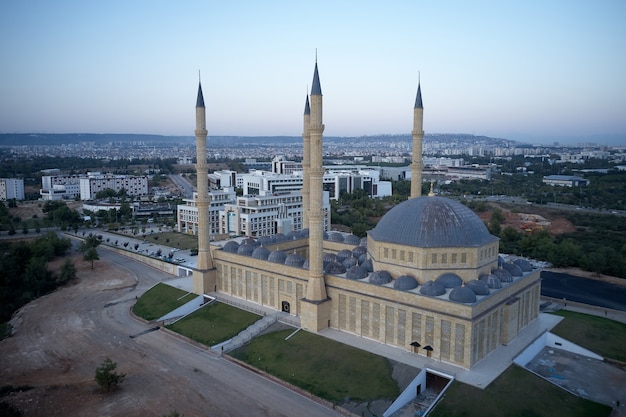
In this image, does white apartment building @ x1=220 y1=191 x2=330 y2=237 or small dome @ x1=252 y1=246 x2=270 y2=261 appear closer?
small dome @ x1=252 y1=246 x2=270 y2=261

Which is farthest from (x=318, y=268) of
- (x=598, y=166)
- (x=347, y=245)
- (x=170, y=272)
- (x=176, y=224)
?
(x=598, y=166)

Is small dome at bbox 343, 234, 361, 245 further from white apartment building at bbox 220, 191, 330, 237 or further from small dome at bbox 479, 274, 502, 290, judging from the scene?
white apartment building at bbox 220, 191, 330, 237

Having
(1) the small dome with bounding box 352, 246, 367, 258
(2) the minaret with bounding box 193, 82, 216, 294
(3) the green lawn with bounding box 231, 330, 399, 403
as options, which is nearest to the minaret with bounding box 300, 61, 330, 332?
(3) the green lawn with bounding box 231, 330, 399, 403

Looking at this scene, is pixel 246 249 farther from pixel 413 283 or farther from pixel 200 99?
pixel 413 283

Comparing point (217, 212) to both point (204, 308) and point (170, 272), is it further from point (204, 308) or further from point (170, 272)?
point (204, 308)

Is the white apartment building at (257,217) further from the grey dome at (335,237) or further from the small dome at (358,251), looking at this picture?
the small dome at (358,251)

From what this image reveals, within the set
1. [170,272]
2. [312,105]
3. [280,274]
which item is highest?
[312,105]

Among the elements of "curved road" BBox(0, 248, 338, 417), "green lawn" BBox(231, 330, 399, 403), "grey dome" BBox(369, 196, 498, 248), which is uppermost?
"grey dome" BBox(369, 196, 498, 248)
